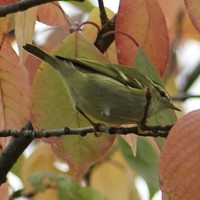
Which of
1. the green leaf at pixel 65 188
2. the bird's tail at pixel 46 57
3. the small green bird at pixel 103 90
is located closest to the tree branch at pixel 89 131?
the small green bird at pixel 103 90

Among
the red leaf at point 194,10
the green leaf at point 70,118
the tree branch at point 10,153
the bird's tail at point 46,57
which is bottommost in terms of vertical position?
the tree branch at point 10,153

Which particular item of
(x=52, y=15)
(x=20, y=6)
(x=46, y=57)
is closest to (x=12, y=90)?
(x=46, y=57)

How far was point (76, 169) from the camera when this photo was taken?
5.46 ft

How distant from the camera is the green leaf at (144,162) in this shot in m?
2.25

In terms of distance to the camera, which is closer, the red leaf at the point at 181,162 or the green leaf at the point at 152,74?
the red leaf at the point at 181,162

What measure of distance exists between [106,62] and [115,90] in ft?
0.23

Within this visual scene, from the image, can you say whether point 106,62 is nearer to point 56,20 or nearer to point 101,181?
point 56,20

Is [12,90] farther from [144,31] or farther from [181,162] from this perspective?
[181,162]

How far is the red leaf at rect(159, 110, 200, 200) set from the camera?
1.32m

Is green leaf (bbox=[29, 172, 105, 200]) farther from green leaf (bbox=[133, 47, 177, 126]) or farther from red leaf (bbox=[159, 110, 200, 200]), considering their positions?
red leaf (bbox=[159, 110, 200, 200])

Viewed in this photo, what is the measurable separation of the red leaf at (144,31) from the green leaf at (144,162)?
649 mm

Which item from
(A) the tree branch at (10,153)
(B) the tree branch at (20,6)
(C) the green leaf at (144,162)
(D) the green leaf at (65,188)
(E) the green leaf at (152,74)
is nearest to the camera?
(B) the tree branch at (20,6)

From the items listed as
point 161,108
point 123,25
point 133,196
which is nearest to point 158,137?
point 161,108

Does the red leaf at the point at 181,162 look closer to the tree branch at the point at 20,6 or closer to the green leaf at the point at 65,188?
the tree branch at the point at 20,6
